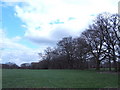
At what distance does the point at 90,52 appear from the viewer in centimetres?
3319

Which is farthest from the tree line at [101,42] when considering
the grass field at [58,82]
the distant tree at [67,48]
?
the grass field at [58,82]

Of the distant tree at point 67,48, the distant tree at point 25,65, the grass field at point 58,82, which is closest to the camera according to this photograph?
A: the grass field at point 58,82

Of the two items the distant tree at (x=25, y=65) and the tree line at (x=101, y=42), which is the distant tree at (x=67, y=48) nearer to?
the tree line at (x=101, y=42)

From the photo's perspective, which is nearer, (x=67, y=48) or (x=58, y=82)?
(x=58, y=82)

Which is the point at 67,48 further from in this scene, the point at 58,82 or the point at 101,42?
the point at 58,82

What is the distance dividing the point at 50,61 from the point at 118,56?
26097 mm

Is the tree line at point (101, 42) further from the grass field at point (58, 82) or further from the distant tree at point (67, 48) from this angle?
the grass field at point (58, 82)

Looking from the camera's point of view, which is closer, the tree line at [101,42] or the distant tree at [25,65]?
the tree line at [101,42]

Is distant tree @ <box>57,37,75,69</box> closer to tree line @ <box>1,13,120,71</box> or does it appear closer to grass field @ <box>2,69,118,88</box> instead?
tree line @ <box>1,13,120,71</box>

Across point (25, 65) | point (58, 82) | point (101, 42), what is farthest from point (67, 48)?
point (58, 82)

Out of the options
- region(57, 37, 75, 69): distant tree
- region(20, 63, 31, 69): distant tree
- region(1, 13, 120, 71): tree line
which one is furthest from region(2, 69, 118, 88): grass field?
region(20, 63, 31, 69): distant tree

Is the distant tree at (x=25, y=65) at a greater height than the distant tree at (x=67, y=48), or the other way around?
the distant tree at (x=67, y=48)

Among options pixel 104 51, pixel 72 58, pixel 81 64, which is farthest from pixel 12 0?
pixel 72 58

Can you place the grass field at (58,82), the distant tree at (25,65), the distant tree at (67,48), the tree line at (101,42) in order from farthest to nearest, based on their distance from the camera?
the distant tree at (25,65) → the distant tree at (67,48) → the tree line at (101,42) → the grass field at (58,82)
